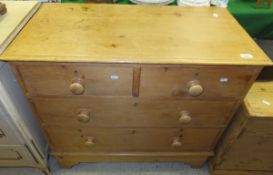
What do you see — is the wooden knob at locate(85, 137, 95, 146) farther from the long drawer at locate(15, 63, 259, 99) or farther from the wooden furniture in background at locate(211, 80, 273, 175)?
the wooden furniture in background at locate(211, 80, 273, 175)

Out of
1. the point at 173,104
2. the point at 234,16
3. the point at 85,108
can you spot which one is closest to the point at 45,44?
the point at 85,108

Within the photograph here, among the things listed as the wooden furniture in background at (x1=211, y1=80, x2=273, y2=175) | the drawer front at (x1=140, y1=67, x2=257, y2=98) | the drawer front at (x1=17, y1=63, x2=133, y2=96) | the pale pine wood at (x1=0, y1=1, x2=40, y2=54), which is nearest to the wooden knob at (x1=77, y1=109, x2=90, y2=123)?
the drawer front at (x1=17, y1=63, x2=133, y2=96)

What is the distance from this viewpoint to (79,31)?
791mm

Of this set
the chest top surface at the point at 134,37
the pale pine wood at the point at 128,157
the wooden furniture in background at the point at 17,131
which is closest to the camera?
the chest top surface at the point at 134,37

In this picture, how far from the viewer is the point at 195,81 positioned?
772 millimetres

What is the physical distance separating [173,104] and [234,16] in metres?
0.55

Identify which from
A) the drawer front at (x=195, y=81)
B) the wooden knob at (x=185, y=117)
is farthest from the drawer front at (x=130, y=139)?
the drawer front at (x=195, y=81)

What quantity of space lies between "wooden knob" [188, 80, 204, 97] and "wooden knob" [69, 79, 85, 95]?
1.31ft

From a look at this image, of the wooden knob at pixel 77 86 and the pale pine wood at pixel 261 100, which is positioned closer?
the wooden knob at pixel 77 86

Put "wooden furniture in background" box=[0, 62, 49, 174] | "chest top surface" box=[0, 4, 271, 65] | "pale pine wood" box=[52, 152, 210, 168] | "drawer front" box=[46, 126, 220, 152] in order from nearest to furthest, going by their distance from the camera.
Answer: "chest top surface" box=[0, 4, 271, 65] → "wooden furniture in background" box=[0, 62, 49, 174] → "drawer front" box=[46, 126, 220, 152] → "pale pine wood" box=[52, 152, 210, 168]

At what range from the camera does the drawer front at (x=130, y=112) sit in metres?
0.85

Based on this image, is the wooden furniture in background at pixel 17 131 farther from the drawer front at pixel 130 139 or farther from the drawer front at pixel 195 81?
the drawer front at pixel 195 81

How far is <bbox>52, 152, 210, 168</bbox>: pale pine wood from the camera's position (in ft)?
3.80

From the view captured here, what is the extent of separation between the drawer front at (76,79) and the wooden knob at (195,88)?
22 cm
